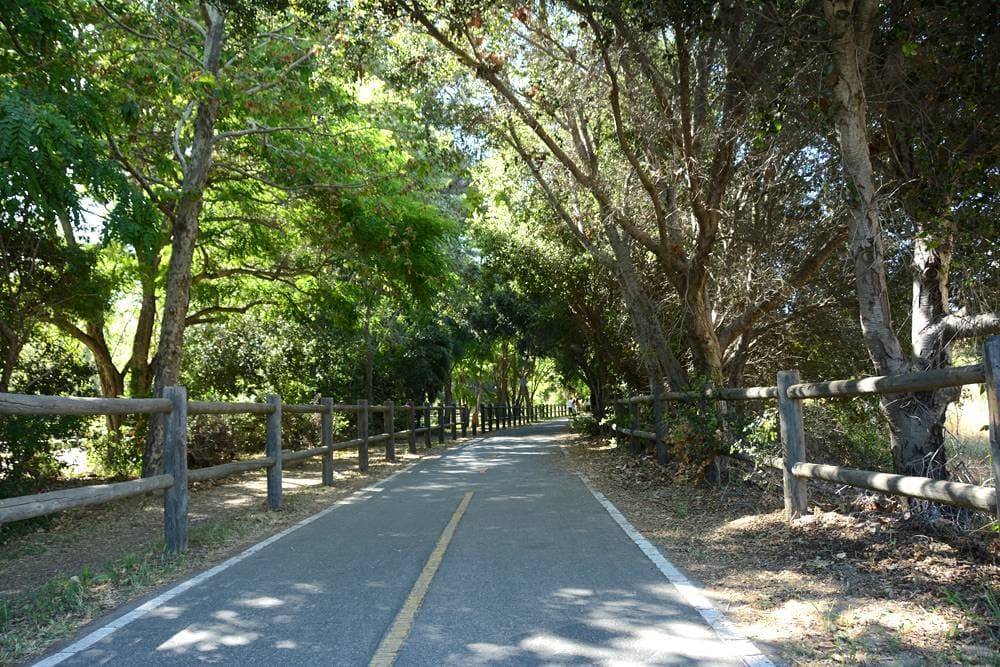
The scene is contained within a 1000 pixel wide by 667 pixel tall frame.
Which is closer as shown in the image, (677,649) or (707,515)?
(677,649)

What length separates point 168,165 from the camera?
1248cm

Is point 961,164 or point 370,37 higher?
point 370,37

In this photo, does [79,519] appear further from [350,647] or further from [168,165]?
[350,647]

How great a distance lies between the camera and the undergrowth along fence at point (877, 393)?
4.37 metres

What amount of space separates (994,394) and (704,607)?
7.01ft

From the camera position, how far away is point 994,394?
4324 millimetres

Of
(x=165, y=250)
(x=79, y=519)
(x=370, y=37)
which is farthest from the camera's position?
(x=165, y=250)

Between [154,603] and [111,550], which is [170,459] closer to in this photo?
[111,550]

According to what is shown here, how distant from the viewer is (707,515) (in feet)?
28.6

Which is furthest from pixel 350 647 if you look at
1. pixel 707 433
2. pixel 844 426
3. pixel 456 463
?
pixel 456 463

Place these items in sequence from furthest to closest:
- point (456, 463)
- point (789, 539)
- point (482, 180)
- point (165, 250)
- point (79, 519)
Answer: point (482, 180) → point (456, 463) → point (165, 250) → point (79, 519) → point (789, 539)

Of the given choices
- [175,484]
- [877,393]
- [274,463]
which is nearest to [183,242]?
[274,463]

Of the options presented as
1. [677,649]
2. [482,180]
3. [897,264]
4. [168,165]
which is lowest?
[677,649]

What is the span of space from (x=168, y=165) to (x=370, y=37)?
3.85m
